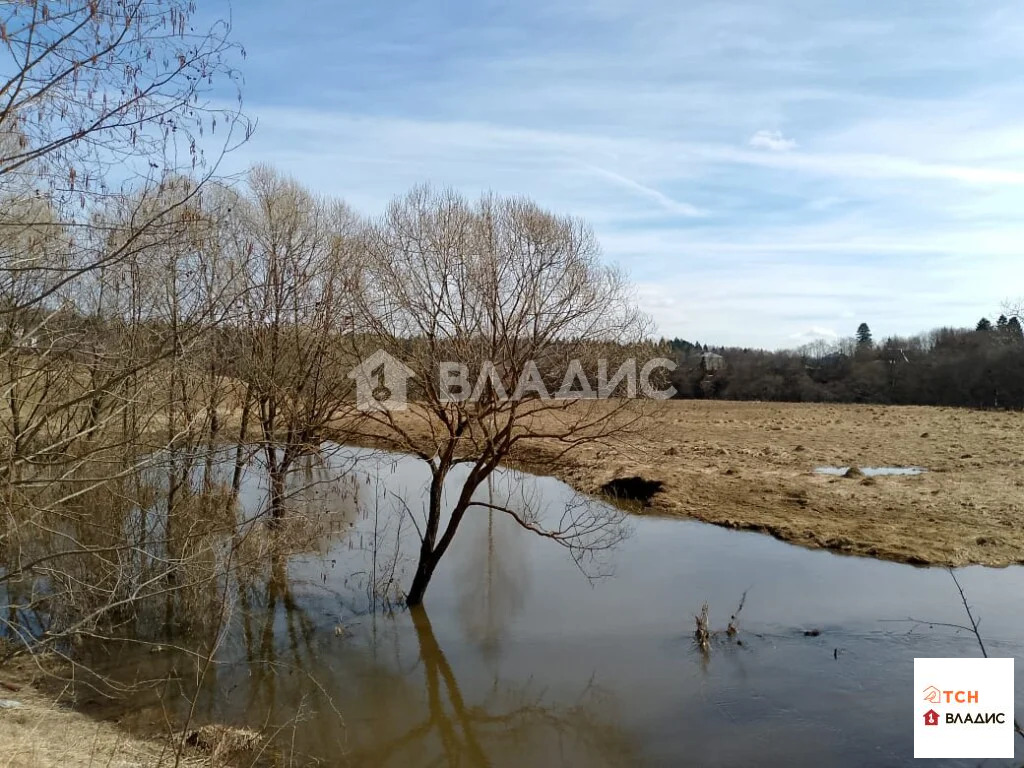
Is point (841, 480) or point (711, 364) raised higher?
point (711, 364)

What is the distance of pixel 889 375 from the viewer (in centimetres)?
5169

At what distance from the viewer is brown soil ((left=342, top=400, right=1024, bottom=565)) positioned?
13.4 meters

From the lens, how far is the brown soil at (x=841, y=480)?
13.4 metres

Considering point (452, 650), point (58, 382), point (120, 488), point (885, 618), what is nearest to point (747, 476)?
point (885, 618)

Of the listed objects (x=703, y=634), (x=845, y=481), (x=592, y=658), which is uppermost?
(x=845, y=481)

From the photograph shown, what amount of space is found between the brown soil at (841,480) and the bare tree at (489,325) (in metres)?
0.81

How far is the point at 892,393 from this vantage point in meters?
49.3

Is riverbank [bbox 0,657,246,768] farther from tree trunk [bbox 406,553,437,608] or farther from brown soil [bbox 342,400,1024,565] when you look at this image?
brown soil [bbox 342,400,1024,565]

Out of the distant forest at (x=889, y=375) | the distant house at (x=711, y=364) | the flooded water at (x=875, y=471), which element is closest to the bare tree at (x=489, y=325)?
the flooded water at (x=875, y=471)

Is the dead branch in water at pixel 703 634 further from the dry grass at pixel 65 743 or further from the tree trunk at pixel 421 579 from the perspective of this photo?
the dry grass at pixel 65 743

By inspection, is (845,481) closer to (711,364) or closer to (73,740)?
(73,740)

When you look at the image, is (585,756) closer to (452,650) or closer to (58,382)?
(452,650)

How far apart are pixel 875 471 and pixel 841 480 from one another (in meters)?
2.66

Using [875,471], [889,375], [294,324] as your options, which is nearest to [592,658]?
[294,324]
